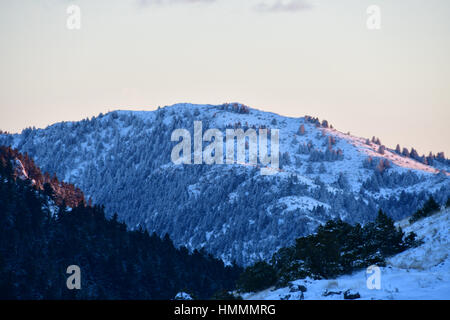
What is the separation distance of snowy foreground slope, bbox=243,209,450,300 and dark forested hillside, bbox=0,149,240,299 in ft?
185

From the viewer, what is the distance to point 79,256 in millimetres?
142625

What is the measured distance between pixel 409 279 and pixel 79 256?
298 feet

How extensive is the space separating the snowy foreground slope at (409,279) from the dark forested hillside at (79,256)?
56.2 m

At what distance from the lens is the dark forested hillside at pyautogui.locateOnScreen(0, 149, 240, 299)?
125 m

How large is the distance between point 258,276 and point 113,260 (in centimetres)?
6950
